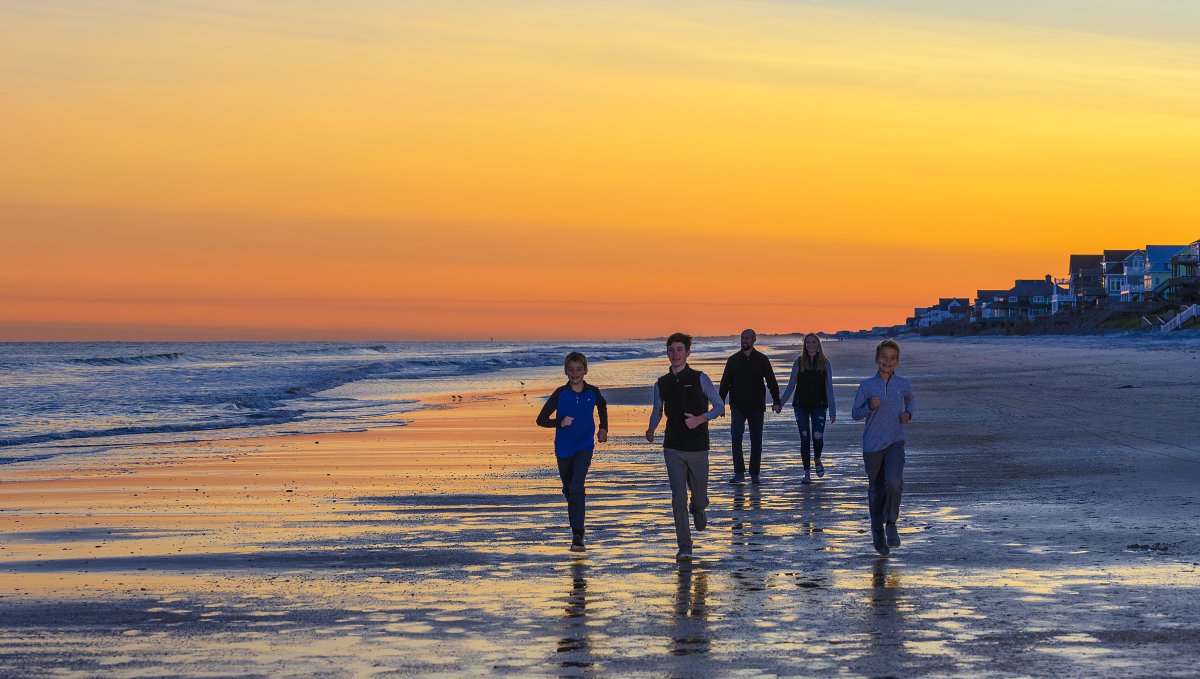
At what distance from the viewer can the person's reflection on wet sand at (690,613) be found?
6.83m

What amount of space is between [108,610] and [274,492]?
6.07 meters

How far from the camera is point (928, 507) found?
1221 centimetres

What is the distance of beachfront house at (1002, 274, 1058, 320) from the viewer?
182 meters

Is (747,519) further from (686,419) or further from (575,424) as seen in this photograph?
(575,424)

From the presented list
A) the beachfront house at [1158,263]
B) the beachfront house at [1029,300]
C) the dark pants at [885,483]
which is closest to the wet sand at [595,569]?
the dark pants at [885,483]

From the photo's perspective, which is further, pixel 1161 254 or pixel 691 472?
pixel 1161 254

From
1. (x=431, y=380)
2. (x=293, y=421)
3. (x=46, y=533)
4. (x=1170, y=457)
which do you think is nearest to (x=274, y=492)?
(x=46, y=533)

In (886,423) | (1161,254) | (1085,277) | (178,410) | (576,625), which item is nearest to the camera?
(576,625)

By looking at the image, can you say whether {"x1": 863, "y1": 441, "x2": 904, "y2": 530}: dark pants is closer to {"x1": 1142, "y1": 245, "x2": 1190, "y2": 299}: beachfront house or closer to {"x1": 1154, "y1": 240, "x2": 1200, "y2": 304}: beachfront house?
{"x1": 1154, "y1": 240, "x2": 1200, "y2": 304}: beachfront house

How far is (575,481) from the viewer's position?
10.5 meters

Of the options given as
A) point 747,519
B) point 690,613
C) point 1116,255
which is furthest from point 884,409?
point 1116,255

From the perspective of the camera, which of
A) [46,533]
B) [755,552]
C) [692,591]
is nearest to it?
[692,591]

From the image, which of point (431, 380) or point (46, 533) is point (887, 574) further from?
point (431, 380)

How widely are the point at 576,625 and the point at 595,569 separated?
1796mm
